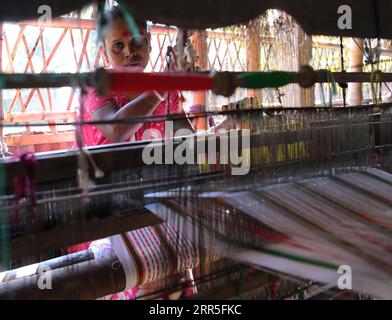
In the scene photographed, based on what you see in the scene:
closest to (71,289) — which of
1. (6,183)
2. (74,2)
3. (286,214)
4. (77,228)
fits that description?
(77,228)

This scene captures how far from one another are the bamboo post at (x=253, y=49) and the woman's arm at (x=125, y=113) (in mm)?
358

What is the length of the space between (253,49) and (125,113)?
53 cm

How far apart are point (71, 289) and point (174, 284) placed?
11.0 inches

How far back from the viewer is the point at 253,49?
1.52 meters

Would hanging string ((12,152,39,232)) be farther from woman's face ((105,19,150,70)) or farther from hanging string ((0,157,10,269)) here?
woman's face ((105,19,150,70))

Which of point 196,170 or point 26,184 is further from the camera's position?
point 196,170

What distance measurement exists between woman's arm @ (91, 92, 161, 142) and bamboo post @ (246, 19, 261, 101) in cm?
36

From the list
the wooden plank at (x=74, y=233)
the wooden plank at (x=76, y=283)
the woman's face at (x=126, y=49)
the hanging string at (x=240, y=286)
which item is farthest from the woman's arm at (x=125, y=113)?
the hanging string at (x=240, y=286)

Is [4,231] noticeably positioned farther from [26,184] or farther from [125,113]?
[125,113]

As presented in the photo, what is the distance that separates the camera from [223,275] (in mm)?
1145

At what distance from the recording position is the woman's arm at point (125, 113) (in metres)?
1.38

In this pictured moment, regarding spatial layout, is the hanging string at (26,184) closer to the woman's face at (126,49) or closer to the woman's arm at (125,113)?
→ the woman's arm at (125,113)

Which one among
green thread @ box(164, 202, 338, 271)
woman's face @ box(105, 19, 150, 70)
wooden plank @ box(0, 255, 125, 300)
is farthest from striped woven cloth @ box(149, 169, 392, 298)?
woman's face @ box(105, 19, 150, 70)

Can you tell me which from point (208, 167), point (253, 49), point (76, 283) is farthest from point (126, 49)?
point (76, 283)
